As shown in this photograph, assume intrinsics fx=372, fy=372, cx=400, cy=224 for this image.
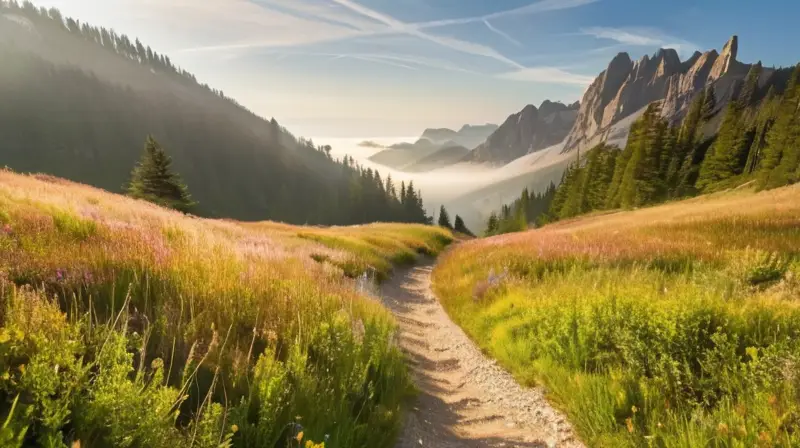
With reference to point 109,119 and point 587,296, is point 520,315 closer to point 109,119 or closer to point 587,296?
point 587,296

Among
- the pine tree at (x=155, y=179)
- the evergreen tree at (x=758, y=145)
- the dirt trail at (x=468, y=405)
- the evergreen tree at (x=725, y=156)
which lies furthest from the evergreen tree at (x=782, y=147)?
the pine tree at (x=155, y=179)

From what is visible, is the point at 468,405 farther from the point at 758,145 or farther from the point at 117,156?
the point at 117,156

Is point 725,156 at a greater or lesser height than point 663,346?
greater

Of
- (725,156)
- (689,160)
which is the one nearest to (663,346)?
(725,156)

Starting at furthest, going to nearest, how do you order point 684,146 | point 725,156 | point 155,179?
point 684,146, point 725,156, point 155,179

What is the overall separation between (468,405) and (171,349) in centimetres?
353

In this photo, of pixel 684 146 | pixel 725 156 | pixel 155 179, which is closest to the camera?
pixel 155 179

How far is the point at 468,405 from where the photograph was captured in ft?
15.9

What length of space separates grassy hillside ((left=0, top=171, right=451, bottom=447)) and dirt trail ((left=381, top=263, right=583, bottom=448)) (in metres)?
0.48

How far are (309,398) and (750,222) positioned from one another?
16.1 metres

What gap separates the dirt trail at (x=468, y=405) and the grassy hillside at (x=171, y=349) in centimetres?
48

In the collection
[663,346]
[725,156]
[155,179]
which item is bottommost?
[663,346]

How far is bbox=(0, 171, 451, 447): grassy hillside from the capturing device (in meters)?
2.25

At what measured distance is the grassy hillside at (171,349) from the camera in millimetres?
2252
